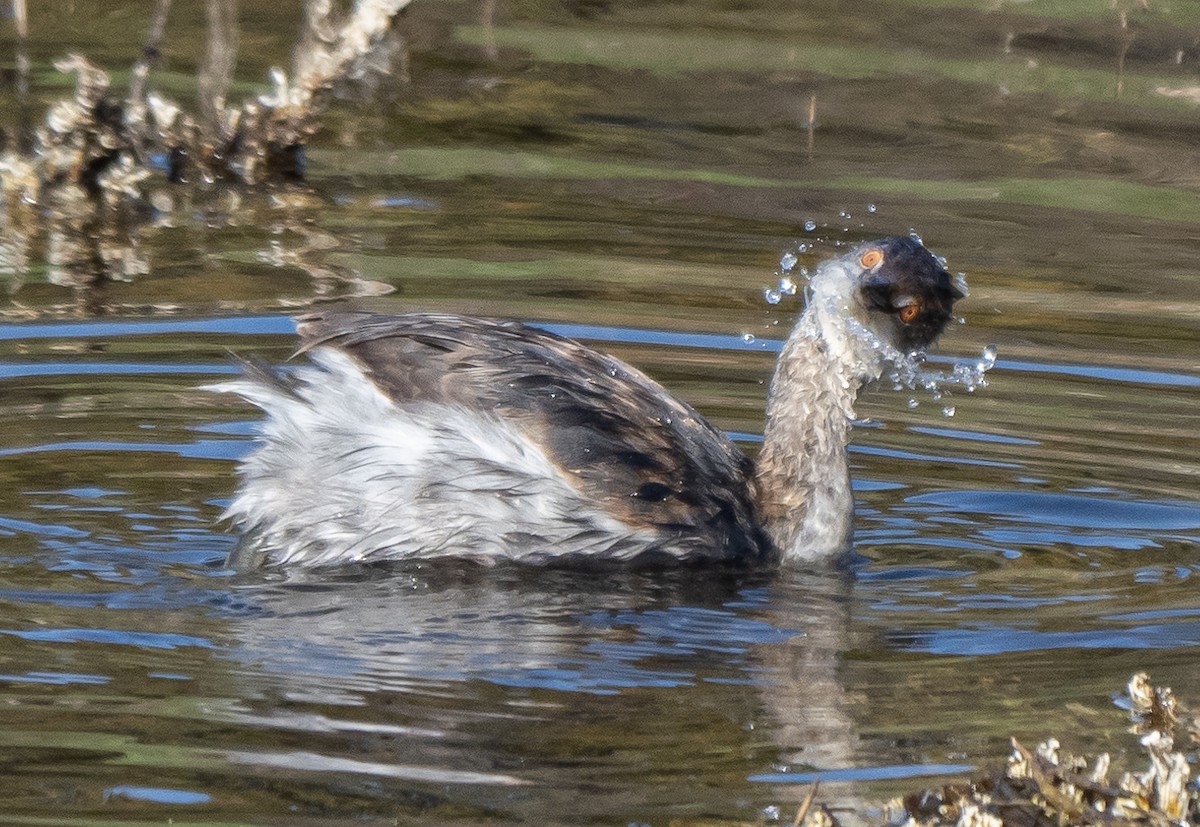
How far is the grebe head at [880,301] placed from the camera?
657 cm

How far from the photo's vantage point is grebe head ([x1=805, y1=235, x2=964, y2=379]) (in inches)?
259

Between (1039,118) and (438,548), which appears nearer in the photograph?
(438,548)

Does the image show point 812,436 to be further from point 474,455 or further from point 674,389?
point 674,389

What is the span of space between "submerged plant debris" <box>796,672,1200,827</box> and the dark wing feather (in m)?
1.95

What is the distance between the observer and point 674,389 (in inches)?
325

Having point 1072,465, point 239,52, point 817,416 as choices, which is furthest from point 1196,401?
point 239,52

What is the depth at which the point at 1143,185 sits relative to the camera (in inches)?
440

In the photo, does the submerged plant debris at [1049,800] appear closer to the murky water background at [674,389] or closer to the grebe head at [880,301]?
the murky water background at [674,389]

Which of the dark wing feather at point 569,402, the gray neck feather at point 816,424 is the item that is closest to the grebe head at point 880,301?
the gray neck feather at point 816,424

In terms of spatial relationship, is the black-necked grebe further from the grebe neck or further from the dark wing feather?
the grebe neck

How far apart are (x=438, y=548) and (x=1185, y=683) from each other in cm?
211

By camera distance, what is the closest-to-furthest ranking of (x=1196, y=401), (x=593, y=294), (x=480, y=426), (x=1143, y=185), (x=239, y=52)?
(x=480, y=426), (x=1196, y=401), (x=593, y=294), (x=1143, y=185), (x=239, y=52)

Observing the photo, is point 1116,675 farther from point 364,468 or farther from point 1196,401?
point 1196,401

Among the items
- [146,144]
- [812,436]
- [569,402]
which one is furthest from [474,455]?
[146,144]
